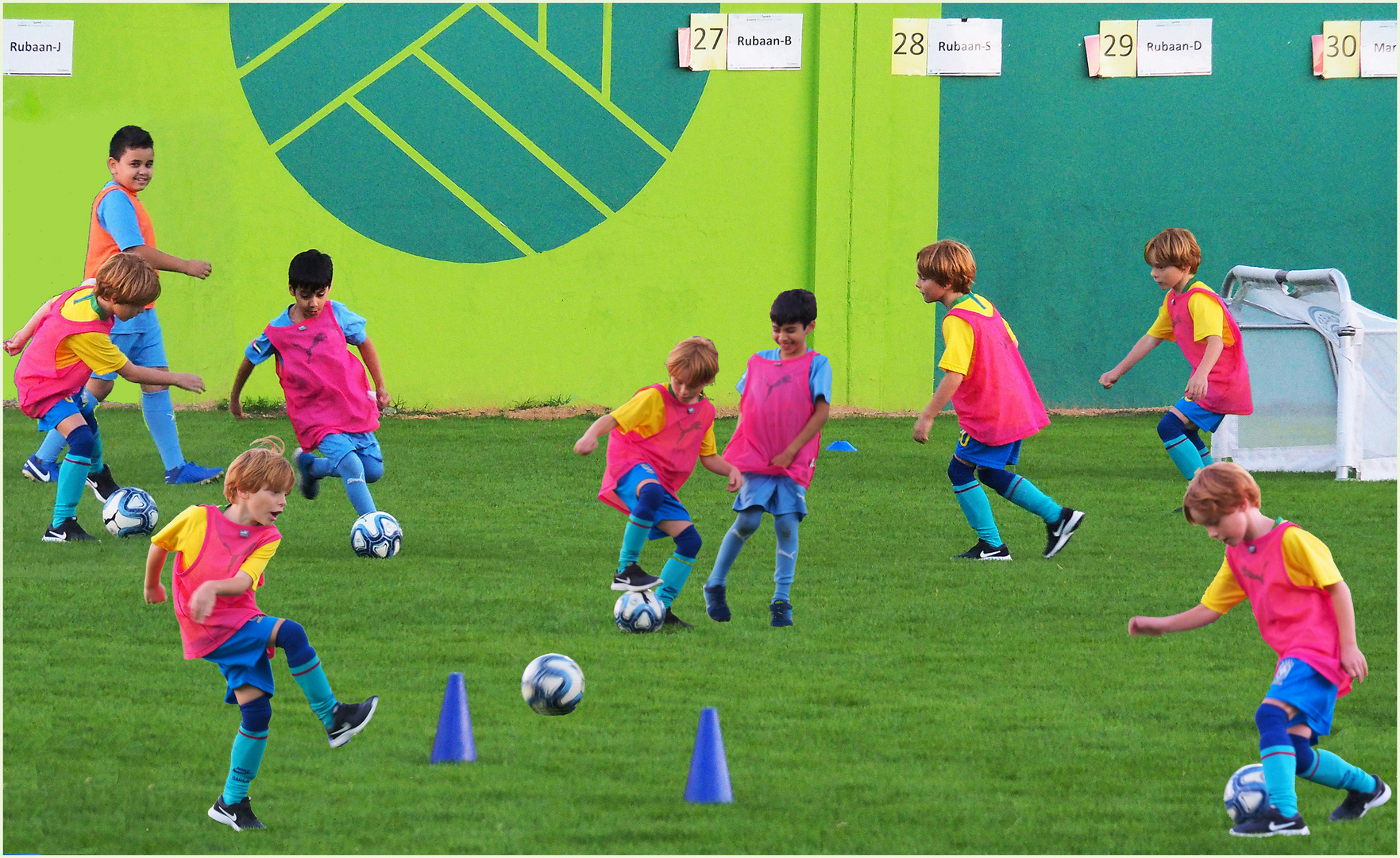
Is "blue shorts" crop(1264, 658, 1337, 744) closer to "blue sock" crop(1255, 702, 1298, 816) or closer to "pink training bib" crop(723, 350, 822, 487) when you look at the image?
"blue sock" crop(1255, 702, 1298, 816)

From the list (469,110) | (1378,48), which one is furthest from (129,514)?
(1378,48)

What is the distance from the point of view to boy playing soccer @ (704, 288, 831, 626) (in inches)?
249

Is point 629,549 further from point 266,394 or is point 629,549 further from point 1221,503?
point 266,394

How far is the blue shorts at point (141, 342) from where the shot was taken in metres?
9.23

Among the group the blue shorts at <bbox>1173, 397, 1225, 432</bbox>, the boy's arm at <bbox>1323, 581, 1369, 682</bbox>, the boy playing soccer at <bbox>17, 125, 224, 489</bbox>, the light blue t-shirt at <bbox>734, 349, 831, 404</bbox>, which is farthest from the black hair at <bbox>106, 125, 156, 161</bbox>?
the boy's arm at <bbox>1323, 581, 1369, 682</bbox>

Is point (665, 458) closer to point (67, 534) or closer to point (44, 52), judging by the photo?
point (67, 534)

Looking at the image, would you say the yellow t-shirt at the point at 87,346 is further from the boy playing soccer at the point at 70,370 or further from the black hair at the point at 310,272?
the black hair at the point at 310,272

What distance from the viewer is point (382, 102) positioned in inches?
540

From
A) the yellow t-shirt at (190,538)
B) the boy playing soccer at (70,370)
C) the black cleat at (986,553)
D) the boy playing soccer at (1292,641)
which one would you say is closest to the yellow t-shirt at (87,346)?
the boy playing soccer at (70,370)

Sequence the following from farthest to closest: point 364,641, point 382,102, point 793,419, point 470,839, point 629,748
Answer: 1. point 382,102
2. point 793,419
3. point 364,641
4. point 629,748
5. point 470,839

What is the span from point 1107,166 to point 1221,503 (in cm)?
1047

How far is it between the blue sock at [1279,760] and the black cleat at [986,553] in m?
3.75

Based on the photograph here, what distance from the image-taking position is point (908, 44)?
13844 mm

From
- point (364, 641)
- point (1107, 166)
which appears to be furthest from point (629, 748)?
point (1107, 166)
